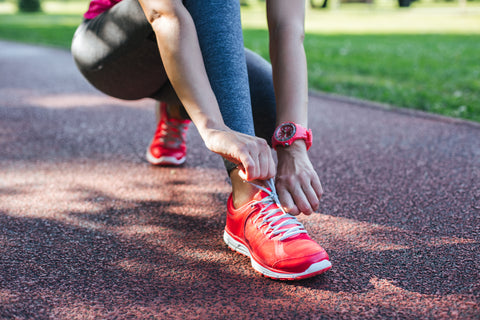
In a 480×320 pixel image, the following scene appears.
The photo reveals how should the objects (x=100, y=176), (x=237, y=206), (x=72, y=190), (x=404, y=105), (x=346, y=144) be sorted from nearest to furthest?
(x=237, y=206)
(x=72, y=190)
(x=100, y=176)
(x=346, y=144)
(x=404, y=105)

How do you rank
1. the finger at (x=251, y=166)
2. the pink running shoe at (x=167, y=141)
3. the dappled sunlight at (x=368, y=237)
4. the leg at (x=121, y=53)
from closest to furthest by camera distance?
1. the finger at (x=251, y=166)
2. the dappled sunlight at (x=368, y=237)
3. the leg at (x=121, y=53)
4. the pink running shoe at (x=167, y=141)

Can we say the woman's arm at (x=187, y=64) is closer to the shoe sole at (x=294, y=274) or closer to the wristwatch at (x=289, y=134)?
the wristwatch at (x=289, y=134)

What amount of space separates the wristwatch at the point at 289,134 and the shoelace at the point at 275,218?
119 millimetres

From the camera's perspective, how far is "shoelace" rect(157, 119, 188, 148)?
220 centimetres

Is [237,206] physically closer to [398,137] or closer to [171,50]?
[171,50]

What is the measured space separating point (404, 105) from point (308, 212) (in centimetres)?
277

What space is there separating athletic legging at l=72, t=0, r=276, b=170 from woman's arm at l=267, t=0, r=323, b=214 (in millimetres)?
120

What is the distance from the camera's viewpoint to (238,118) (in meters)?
1.33

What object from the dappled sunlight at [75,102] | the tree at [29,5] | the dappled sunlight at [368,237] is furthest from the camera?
the tree at [29,5]

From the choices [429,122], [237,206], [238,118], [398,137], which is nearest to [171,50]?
[238,118]

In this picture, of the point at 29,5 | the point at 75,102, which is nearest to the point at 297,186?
the point at 75,102

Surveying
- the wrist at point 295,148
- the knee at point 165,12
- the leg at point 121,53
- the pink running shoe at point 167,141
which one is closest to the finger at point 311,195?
the wrist at point 295,148

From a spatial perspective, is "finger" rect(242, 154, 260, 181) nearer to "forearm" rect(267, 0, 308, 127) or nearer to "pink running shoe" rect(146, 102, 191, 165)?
"forearm" rect(267, 0, 308, 127)

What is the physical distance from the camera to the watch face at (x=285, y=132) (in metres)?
1.38
